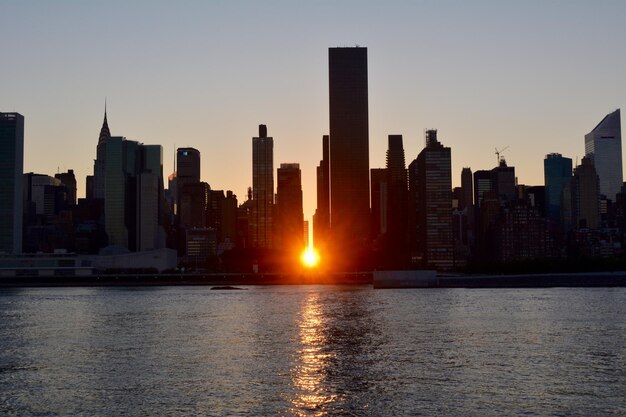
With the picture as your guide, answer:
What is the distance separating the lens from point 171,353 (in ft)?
240

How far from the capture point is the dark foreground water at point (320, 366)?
1877 inches

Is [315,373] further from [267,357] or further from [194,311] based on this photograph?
[194,311]

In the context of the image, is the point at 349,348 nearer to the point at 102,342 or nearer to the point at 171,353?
the point at 171,353

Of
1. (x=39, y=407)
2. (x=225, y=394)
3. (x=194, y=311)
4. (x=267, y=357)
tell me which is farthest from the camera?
(x=194, y=311)

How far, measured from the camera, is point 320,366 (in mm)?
63844

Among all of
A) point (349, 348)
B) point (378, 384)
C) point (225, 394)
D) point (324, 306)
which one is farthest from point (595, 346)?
point (324, 306)

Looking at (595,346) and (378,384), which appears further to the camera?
(595,346)

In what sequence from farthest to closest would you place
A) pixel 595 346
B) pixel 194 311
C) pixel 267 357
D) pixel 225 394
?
pixel 194 311
pixel 595 346
pixel 267 357
pixel 225 394

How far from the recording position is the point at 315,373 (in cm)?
5997

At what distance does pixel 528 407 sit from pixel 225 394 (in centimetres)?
2020

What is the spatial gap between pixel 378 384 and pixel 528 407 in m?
11.8

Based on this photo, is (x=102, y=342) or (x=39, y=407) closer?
(x=39, y=407)

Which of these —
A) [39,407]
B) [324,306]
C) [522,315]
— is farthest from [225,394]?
[324,306]

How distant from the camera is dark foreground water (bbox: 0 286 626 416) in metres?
47.7
